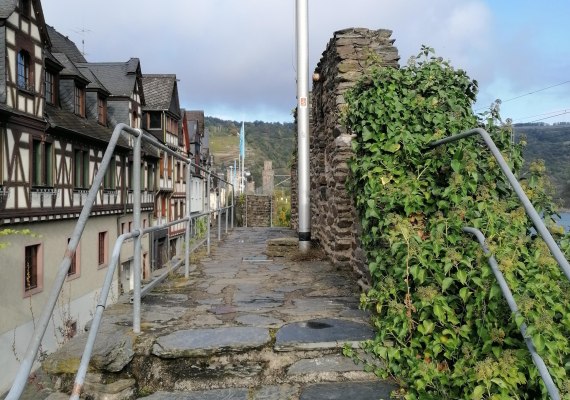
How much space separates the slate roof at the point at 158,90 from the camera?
2438cm

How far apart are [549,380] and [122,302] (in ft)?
9.56

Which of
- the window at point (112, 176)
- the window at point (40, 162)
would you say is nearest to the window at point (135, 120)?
the window at point (112, 176)

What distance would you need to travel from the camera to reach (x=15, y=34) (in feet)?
41.1

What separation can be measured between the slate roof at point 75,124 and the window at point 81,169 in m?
0.76

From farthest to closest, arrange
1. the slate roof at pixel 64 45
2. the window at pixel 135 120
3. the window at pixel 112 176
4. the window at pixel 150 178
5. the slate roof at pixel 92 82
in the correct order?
the window at pixel 150 178
the window at pixel 135 120
the slate roof at pixel 64 45
the window at pixel 112 176
the slate roof at pixel 92 82

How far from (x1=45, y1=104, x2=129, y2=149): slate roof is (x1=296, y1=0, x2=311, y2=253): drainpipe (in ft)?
26.4

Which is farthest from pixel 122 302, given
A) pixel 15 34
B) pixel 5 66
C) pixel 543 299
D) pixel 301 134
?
pixel 15 34

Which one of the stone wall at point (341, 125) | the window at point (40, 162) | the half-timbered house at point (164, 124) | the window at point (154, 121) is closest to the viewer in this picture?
the stone wall at point (341, 125)

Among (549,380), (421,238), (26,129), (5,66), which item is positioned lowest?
(549,380)

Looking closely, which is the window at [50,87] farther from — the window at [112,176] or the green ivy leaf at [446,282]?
the green ivy leaf at [446,282]

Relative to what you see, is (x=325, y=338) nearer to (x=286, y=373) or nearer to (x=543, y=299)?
(x=286, y=373)

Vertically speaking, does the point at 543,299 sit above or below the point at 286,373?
above

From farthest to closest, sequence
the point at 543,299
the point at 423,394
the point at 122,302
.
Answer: the point at 122,302
the point at 423,394
the point at 543,299

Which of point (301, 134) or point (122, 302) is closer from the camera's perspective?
point (122, 302)
